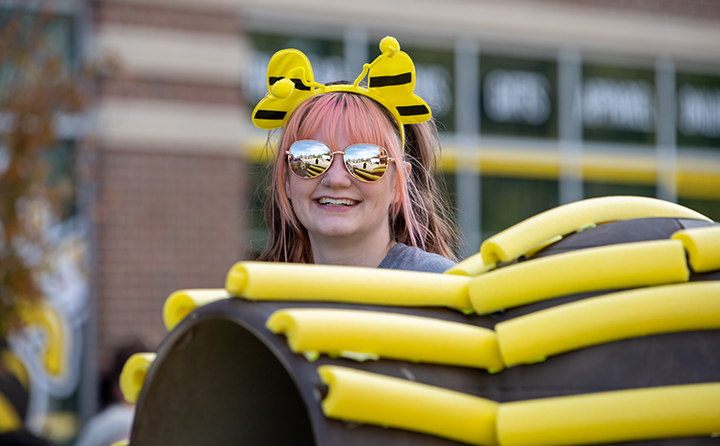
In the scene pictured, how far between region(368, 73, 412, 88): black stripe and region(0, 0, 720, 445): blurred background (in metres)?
3.27

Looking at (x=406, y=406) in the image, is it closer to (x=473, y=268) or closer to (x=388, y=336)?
(x=388, y=336)

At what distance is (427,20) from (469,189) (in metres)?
1.94

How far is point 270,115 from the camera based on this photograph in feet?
6.70

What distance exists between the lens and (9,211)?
4.59 metres

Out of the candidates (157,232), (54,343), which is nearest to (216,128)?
(157,232)

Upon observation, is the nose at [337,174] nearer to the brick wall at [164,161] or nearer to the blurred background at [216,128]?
the blurred background at [216,128]

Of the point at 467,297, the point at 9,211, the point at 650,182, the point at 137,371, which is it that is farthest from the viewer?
the point at 650,182

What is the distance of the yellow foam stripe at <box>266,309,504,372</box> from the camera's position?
1.17m

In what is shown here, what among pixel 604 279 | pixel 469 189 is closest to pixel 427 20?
pixel 469 189

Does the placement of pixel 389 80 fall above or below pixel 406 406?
above

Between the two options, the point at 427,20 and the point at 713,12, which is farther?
the point at 713,12

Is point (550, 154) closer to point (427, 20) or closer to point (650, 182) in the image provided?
point (650, 182)

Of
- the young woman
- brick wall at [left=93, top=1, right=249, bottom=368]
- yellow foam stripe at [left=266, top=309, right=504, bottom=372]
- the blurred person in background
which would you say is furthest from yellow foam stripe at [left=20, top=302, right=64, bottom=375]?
yellow foam stripe at [left=266, top=309, right=504, bottom=372]

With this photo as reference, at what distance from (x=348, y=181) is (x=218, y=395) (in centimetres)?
55
